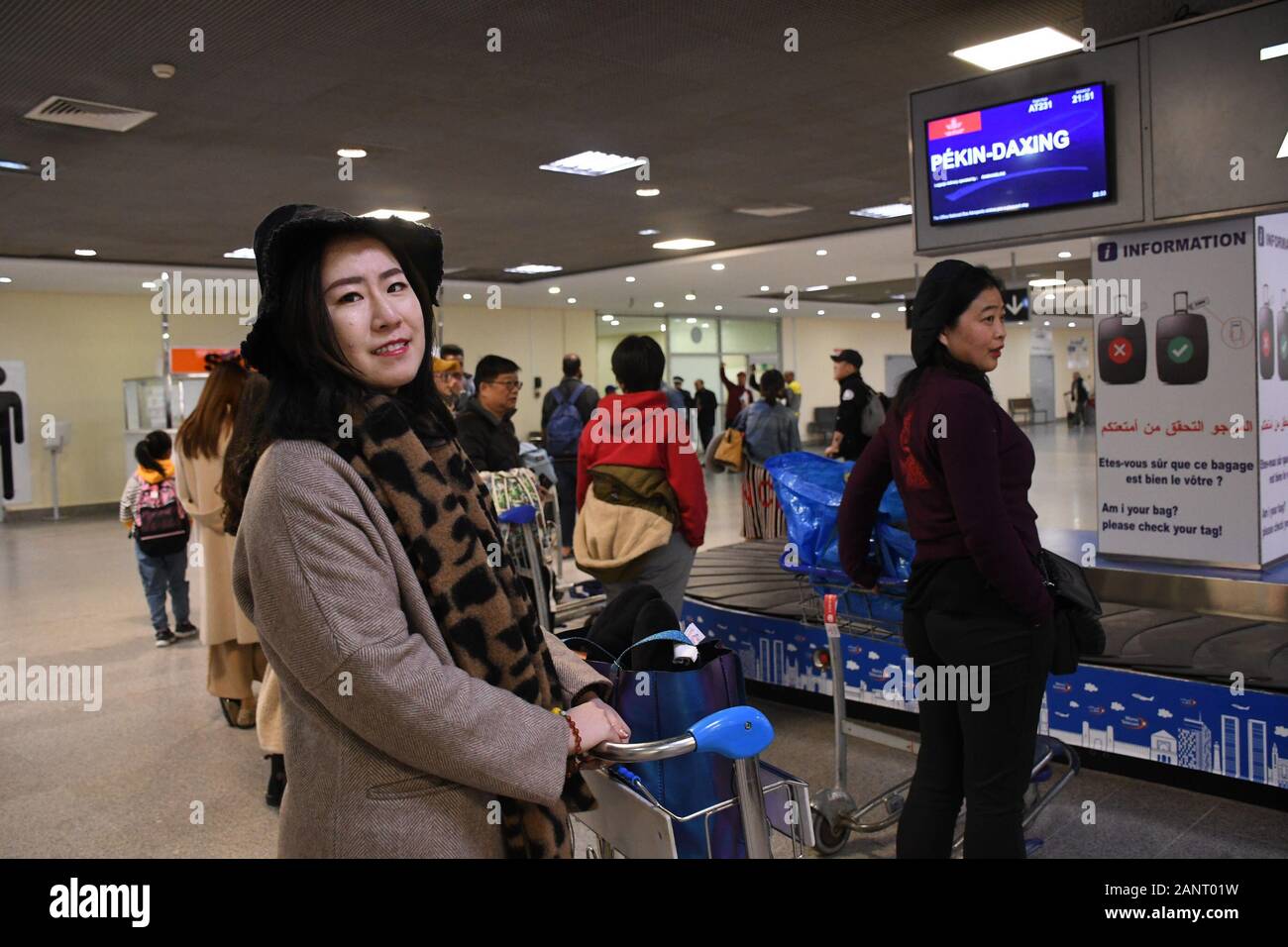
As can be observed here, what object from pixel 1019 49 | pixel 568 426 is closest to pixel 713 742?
pixel 1019 49

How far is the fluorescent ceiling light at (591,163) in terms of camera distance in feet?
27.2

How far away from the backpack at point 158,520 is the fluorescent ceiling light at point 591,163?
155 inches

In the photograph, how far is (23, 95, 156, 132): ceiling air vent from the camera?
20.7 ft

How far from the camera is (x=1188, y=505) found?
4766 millimetres

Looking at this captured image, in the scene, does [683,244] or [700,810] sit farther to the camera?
[683,244]

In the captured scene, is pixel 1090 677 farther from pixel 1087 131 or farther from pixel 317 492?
pixel 317 492

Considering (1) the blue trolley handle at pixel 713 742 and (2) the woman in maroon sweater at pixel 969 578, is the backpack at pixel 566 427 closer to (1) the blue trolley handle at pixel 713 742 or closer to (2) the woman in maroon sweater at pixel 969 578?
(2) the woman in maroon sweater at pixel 969 578

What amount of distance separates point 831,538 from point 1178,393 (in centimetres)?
242

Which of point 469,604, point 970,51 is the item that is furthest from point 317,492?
point 970,51

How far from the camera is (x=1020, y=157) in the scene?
16.2 feet

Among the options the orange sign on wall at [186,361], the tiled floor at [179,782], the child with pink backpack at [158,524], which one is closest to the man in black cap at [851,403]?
the tiled floor at [179,782]

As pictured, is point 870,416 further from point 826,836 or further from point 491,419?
point 826,836

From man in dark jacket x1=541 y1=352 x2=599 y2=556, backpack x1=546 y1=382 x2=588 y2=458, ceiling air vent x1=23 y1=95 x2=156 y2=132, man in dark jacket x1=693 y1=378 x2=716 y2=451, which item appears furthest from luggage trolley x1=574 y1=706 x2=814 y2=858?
man in dark jacket x1=693 y1=378 x2=716 y2=451

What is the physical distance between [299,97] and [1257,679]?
5.77m
